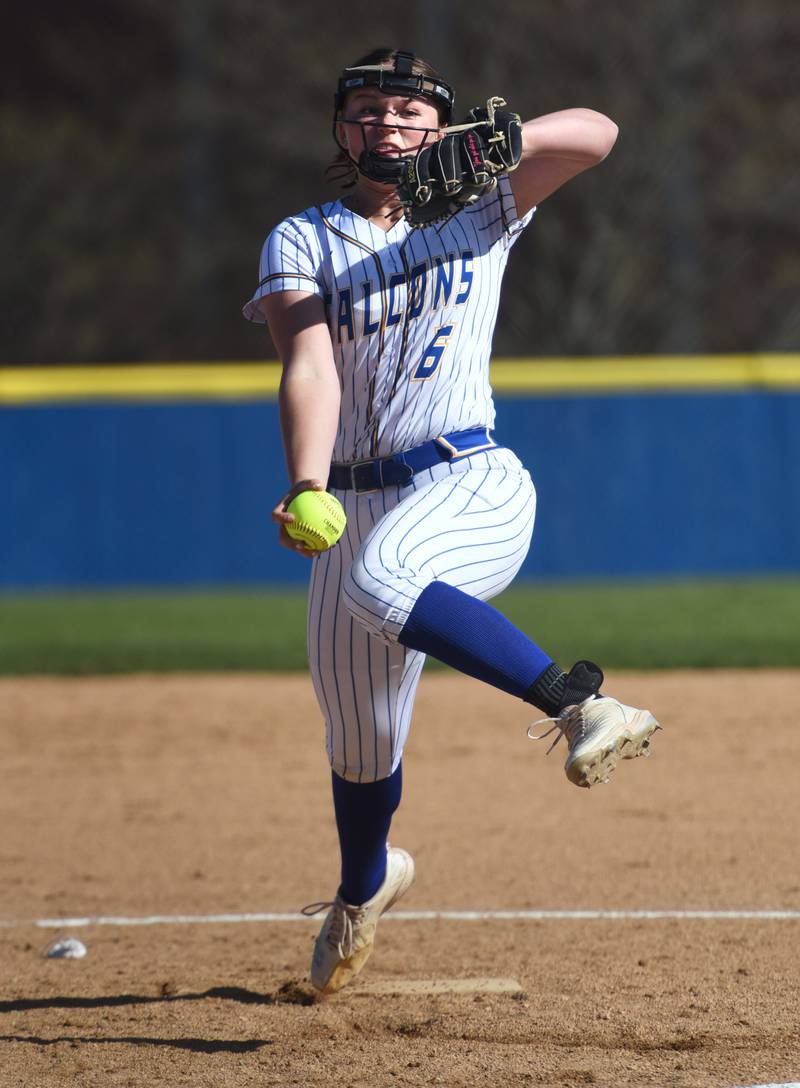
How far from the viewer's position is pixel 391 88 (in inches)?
116

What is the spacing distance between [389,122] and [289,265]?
0.35 metres

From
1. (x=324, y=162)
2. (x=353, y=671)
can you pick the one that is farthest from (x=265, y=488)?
(x=353, y=671)

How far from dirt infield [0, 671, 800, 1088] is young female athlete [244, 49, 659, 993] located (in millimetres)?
601

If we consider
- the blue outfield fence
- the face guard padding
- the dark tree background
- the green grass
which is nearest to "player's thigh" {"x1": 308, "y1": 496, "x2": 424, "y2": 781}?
the face guard padding

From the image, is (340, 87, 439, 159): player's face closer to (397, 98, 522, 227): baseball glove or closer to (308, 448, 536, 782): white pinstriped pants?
(397, 98, 522, 227): baseball glove

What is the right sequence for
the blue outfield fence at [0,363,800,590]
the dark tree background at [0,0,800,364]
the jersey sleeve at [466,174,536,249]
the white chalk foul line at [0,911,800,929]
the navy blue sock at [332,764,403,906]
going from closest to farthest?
the jersey sleeve at [466,174,536,249] < the navy blue sock at [332,764,403,906] < the white chalk foul line at [0,911,800,929] < the blue outfield fence at [0,363,800,590] < the dark tree background at [0,0,800,364]

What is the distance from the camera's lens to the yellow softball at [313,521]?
2562mm

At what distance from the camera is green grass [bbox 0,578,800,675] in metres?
8.23

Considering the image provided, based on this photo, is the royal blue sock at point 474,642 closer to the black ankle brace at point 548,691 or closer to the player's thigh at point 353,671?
the black ankle brace at point 548,691

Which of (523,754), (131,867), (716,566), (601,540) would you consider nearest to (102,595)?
(601,540)

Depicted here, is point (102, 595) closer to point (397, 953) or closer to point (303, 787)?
point (303, 787)

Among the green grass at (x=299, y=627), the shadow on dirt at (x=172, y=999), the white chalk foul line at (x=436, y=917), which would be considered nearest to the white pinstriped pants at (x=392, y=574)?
the shadow on dirt at (x=172, y=999)

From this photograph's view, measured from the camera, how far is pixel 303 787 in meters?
5.63

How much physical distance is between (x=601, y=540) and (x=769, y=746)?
5.59 meters
